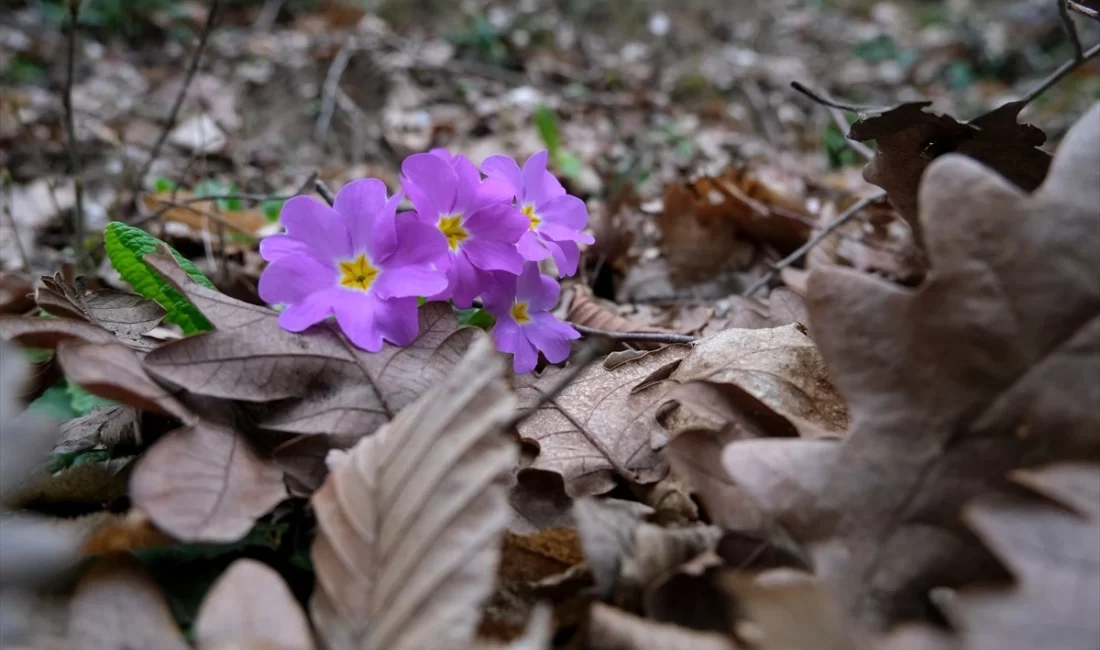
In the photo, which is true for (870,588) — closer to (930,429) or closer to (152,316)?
(930,429)

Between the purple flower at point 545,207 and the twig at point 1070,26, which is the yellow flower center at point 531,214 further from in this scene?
the twig at point 1070,26

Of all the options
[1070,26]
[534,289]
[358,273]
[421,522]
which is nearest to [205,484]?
[421,522]

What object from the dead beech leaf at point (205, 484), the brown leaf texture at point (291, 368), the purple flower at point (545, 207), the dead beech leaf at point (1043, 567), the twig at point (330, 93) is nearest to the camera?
the dead beech leaf at point (1043, 567)

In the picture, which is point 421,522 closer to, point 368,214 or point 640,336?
point 368,214

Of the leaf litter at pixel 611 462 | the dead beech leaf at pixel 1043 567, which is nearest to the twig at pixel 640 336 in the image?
the leaf litter at pixel 611 462

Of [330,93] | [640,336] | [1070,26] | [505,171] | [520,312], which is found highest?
[1070,26]

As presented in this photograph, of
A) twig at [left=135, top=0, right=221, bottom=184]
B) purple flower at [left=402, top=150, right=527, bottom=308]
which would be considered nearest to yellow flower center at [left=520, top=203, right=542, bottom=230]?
purple flower at [left=402, top=150, right=527, bottom=308]

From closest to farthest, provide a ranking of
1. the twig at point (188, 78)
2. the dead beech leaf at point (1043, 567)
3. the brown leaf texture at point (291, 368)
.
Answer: the dead beech leaf at point (1043, 567), the brown leaf texture at point (291, 368), the twig at point (188, 78)
